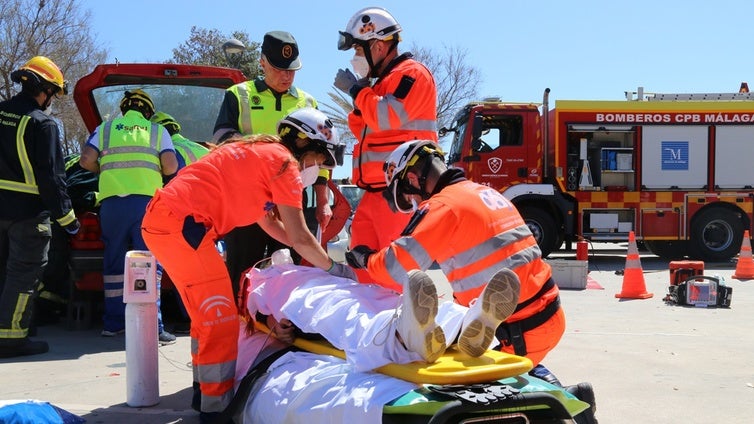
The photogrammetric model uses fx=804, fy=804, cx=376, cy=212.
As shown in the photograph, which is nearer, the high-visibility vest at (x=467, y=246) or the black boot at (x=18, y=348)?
the high-visibility vest at (x=467, y=246)

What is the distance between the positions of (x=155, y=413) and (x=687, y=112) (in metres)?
13.5

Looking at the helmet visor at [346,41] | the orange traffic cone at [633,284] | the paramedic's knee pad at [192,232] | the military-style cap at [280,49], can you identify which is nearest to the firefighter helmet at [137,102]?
the military-style cap at [280,49]

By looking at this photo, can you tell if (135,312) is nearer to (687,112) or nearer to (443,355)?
(443,355)

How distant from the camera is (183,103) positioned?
25.2 feet

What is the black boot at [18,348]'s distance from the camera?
5809 mm

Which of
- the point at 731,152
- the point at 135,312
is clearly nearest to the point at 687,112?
the point at 731,152

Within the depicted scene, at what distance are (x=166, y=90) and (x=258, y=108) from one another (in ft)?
7.65

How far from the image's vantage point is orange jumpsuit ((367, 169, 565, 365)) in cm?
351

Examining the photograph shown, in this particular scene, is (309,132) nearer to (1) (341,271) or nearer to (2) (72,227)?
(1) (341,271)

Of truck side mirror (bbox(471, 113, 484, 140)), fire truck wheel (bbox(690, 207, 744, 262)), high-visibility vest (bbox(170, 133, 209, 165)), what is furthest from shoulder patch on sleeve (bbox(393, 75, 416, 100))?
fire truck wheel (bbox(690, 207, 744, 262))

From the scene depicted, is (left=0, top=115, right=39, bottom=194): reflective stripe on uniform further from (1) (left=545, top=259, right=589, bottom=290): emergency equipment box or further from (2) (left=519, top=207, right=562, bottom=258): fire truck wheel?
(2) (left=519, top=207, right=562, bottom=258): fire truck wheel

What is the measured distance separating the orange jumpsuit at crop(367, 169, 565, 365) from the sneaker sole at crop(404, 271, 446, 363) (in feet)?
1.86

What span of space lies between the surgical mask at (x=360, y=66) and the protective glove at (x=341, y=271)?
1.57 metres

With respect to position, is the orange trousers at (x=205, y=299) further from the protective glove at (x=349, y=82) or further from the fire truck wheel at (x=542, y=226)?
the fire truck wheel at (x=542, y=226)
